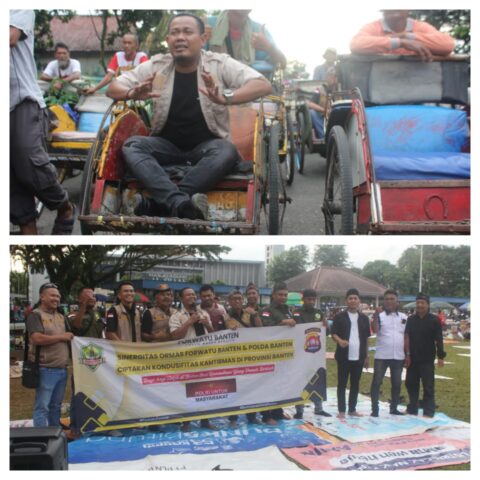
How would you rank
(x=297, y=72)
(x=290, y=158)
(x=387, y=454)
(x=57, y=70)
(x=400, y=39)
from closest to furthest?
(x=387, y=454)
(x=400, y=39)
(x=290, y=158)
(x=57, y=70)
(x=297, y=72)

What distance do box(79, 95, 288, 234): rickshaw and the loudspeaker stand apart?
1302mm

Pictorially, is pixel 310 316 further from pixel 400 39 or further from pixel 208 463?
pixel 400 39

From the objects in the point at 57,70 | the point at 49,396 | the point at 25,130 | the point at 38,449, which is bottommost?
the point at 38,449

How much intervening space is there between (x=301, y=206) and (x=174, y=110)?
2.37m

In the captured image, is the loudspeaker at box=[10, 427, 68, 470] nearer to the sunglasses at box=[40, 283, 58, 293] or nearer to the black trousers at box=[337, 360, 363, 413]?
Result: the sunglasses at box=[40, 283, 58, 293]

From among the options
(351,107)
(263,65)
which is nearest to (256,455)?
(351,107)

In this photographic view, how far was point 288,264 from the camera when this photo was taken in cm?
406

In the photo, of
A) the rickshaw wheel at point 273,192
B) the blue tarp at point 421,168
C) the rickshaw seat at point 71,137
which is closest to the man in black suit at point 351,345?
the rickshaw wheel at point 273,192

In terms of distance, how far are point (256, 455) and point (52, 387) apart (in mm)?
1470

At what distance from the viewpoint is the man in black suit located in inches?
168

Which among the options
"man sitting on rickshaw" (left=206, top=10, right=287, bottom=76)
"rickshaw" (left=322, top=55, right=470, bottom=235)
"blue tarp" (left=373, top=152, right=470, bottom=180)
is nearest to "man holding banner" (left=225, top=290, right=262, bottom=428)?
"rickshaw" (left=322, top=55, right=470, bottom=235)

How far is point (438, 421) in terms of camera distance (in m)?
4.18

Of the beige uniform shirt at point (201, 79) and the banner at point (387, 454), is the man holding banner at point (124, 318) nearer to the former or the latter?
the beige uniform shirt at point (201, 79)

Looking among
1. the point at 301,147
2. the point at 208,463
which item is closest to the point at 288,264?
the point at 208,463
